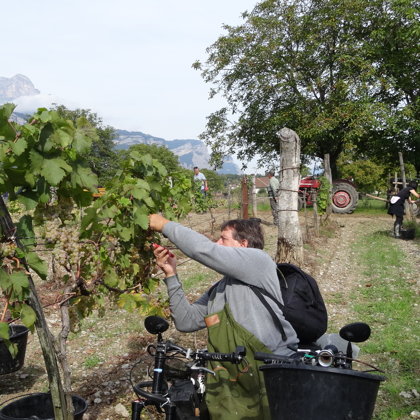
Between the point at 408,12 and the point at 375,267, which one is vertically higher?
the point at 408,12

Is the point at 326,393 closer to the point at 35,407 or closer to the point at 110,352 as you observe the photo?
the point at 35,407

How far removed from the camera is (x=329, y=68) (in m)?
24.0

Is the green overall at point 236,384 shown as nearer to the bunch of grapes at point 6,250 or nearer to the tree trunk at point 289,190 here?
the bunch of grapes at point 6,250

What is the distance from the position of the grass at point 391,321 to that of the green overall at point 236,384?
75.7 inches

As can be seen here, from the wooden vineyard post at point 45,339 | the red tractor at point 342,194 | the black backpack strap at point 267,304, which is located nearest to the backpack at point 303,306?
the black backpack strap at point 267,304

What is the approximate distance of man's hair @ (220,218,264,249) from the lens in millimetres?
2943

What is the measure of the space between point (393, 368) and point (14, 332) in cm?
378

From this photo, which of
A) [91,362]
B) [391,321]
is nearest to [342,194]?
[391,321]

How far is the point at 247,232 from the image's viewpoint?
2.95 metres

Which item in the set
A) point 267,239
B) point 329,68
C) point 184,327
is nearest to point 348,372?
point 184,327

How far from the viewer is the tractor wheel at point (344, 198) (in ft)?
71.1

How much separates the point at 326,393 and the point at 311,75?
2390cm

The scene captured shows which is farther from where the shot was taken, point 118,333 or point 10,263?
point 118,333

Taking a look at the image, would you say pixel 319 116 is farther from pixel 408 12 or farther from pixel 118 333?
pixel 118 333
